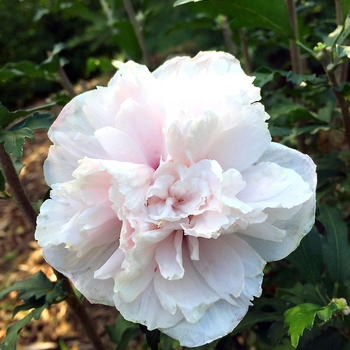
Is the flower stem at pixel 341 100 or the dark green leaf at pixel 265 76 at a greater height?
the dark green leaf at pixel 265 76

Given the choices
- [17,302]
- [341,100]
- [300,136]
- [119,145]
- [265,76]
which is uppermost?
[119,145]

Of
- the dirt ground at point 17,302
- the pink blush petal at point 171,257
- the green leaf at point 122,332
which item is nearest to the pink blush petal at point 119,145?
the pink blush petal at point 171,257

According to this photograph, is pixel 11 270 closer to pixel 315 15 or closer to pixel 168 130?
pixel 168 130

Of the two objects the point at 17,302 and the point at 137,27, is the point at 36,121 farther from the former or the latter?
the point at 17,302

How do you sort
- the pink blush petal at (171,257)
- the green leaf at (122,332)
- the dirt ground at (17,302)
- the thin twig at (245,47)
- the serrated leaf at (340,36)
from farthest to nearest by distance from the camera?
the dirt ground at (17,302)
the thin twig at (245,47)
the green leaf at (122,332)
the serrated leaf at (340,36)
the pink blush petal at (171,257)

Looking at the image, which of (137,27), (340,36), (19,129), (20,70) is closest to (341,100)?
(340,36)

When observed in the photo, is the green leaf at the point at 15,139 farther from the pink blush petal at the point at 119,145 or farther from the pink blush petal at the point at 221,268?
the pink blush petal at the point at 221,268
